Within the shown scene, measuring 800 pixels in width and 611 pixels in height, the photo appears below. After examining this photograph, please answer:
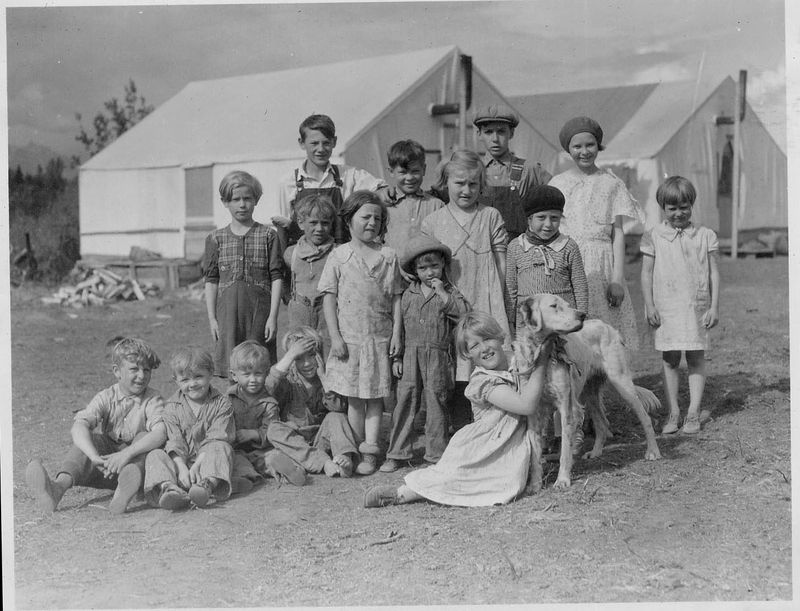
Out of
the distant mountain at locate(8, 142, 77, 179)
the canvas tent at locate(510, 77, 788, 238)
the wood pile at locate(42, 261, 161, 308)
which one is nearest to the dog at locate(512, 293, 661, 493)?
the wood pile at locate(42, 261, 161, 308)

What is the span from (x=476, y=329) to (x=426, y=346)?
16.9 inches

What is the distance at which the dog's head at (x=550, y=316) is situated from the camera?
398 cm

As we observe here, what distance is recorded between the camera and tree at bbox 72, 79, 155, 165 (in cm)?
1503

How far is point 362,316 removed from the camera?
15.2ft

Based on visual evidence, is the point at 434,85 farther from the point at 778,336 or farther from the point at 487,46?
the point at 778,336

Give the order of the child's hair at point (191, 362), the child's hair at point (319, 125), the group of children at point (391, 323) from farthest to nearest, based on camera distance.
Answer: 1. the child's hair at point (319, 125)
2. the child's hair at point (191, 362)
3. the group of children at point (391, 323)

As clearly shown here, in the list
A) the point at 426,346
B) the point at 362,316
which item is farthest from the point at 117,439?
the point at 426,346

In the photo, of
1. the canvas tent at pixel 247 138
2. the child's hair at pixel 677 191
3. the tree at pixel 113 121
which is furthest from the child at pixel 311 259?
the tree at pixel 113 121

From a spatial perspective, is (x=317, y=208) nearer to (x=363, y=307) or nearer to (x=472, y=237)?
(x=363, y=307)

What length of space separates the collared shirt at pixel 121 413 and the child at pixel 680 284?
2.87m

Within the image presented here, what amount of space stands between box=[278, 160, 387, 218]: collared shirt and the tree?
399 inches

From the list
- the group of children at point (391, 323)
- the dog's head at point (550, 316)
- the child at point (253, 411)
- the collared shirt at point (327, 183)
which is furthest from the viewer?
the collared shirt at point (327, 183)

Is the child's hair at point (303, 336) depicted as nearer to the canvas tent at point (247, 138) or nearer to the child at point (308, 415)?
the child at point (308, 415)

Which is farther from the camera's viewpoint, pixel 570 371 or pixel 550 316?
pixel 570 371
